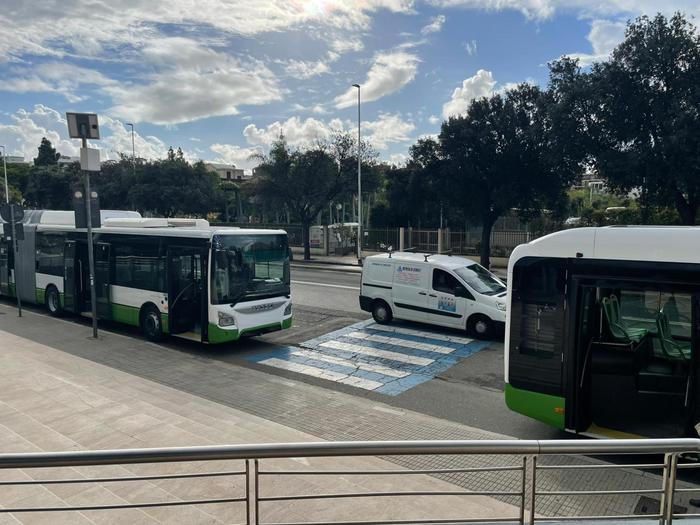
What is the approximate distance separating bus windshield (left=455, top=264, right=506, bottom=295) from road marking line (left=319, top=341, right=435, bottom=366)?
100 inches

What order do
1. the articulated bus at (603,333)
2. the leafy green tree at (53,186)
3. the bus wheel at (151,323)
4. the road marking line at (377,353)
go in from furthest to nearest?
the leafy green tree at (53,186)
the bus wheel at (151,323)
the road marking line at (377,353)
the articulated bus at (603,333)

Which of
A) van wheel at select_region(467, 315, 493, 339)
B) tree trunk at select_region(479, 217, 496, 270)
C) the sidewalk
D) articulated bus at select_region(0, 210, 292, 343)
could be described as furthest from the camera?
tree trunk at select_region(479, 217, 496, 270)

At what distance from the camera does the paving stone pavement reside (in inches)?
227

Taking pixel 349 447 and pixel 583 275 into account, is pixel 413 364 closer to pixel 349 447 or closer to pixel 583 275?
pixel 583 275

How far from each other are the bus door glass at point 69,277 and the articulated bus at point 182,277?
3 centimetres

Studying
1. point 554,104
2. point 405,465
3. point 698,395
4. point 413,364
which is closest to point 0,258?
point 413,364

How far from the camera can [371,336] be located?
1316 cm

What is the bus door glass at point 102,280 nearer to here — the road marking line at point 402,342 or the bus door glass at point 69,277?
the bus door glass at point 69,277

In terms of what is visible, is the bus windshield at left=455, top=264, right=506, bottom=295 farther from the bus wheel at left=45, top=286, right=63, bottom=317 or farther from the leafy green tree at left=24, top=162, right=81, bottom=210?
the leafy green tree at left=24, top=162, right=81, bottom=210

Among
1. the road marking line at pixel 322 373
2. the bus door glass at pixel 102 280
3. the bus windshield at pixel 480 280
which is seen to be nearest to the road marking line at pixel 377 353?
the road marking line at pixel 322 373

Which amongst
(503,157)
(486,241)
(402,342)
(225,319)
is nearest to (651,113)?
(503,157)

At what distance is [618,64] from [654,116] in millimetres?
2547

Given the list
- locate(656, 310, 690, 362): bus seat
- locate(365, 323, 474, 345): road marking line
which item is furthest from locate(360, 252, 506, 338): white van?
locate(656, 310, 690, 362): bus seat

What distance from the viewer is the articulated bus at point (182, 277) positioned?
11.3 meters
